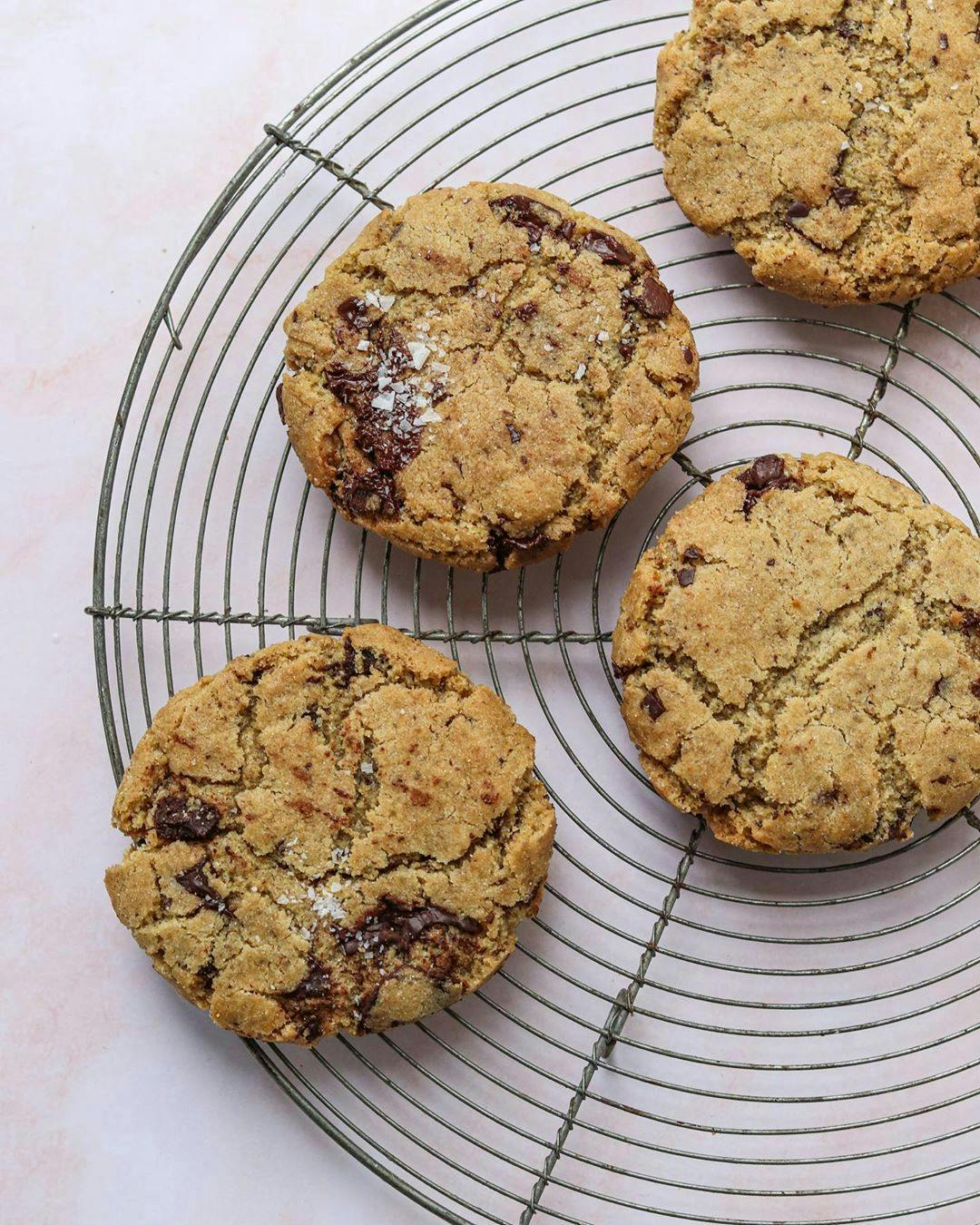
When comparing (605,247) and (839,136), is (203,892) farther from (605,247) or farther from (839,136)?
(839,136)

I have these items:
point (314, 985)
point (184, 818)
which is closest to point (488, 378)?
point (184, 818)

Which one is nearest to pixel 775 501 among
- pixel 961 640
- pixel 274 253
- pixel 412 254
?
pixel 961 640

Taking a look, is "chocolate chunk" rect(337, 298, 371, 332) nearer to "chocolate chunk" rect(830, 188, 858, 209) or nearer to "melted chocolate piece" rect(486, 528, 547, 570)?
"melted chocolate piece" rect(486, 528, 547, 570)

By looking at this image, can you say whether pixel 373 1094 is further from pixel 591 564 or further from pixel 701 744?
pixel 591 564

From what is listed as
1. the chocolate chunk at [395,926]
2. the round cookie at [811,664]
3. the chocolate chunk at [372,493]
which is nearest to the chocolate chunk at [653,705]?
the round cookie at [811,664]

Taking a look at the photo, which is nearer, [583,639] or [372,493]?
[372,493]
